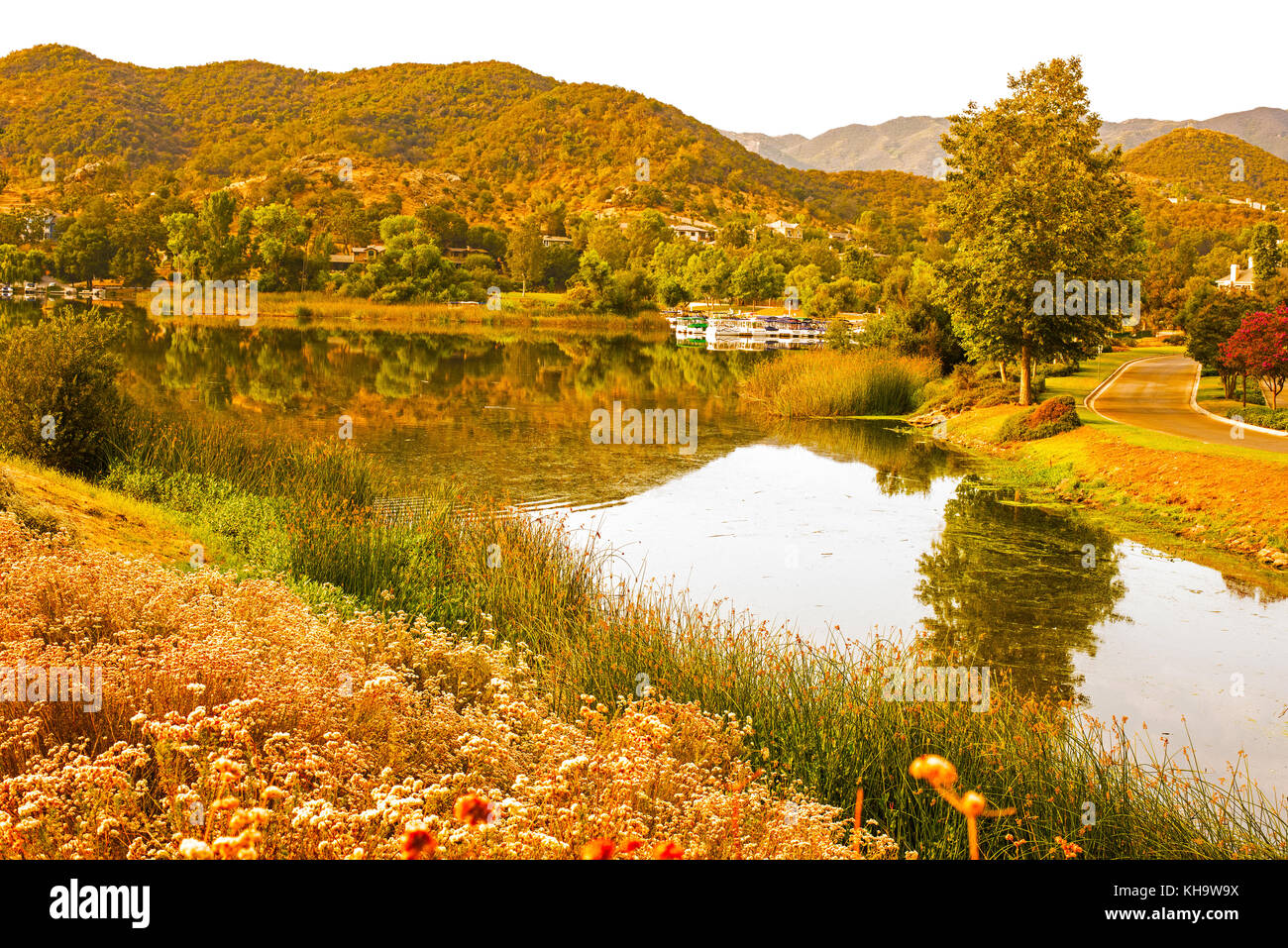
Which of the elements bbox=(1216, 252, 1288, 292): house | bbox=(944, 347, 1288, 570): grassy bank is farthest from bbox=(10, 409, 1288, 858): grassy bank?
bbox=(1216, 252, 1288, 292): house

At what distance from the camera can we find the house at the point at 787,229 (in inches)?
5394

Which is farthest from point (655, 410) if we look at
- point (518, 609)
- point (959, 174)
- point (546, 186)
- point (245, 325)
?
point (546, 186)

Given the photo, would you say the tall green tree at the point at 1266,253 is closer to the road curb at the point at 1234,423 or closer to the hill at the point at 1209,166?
the road curb at the point at 1234,423

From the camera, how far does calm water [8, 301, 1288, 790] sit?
34.2ft

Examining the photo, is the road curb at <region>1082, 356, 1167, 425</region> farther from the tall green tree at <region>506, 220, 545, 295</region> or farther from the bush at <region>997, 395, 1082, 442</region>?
the tall green tree at <region>506, 220, 545, 295</region>

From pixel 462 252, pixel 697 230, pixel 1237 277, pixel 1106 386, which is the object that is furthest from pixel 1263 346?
pixel 697 230

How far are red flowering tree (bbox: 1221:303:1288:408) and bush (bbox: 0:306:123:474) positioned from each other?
24.9 metres

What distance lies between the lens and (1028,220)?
2848 centimetres

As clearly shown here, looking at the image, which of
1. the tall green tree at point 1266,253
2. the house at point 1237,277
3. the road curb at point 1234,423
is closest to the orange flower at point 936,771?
the road curb at point 1234,423

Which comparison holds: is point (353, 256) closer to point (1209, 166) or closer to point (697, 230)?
point (697, 230)

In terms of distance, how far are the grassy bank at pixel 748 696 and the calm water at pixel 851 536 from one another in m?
1.48

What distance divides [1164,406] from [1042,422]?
6.51 meters

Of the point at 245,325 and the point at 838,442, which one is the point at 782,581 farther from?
the point at 245,325

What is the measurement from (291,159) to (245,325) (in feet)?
411
